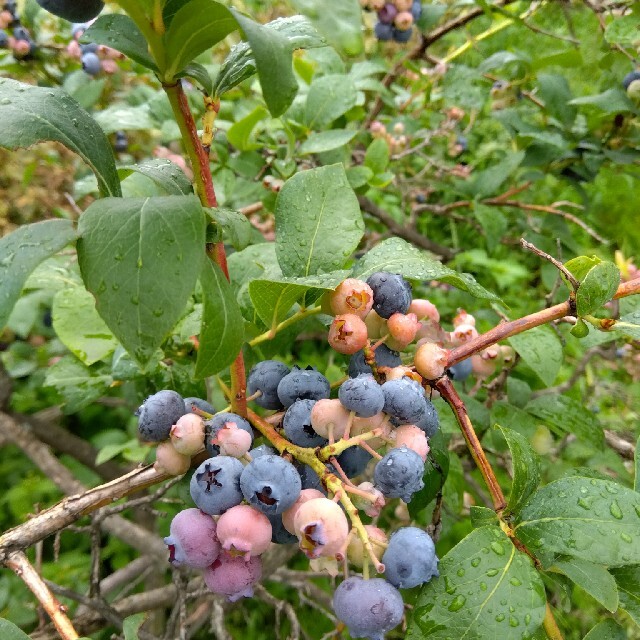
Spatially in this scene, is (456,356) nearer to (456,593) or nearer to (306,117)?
(456,593)

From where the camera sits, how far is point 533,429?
4.20 feet

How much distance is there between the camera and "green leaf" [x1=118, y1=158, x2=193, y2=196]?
71 cm

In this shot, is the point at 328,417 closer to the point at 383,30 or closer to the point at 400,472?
the point at 400,472

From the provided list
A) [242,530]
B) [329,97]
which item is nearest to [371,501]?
[242,530]

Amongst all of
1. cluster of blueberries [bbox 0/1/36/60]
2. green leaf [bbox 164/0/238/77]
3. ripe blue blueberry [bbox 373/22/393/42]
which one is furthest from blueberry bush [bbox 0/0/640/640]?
cluster of blueberries [bbox 0/1/36/60]

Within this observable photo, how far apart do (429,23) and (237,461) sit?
1.80 metres

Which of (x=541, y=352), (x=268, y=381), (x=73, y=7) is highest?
(x=73, y=7)

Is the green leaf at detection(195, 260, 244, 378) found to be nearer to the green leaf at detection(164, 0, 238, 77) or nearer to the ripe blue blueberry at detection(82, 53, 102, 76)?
the green leaf at detection(164, 0, 238, 77)

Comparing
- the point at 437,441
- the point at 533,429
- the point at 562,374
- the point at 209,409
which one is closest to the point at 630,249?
the point at 562,374

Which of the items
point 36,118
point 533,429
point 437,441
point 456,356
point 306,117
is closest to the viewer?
point 36,118

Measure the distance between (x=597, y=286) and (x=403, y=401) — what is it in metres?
0.32

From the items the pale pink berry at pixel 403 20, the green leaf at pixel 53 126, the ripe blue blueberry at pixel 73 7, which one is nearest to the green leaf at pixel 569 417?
the green leaf at pixel 53 126

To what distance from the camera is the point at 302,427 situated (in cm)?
72

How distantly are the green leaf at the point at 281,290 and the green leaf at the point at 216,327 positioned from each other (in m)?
0.10
